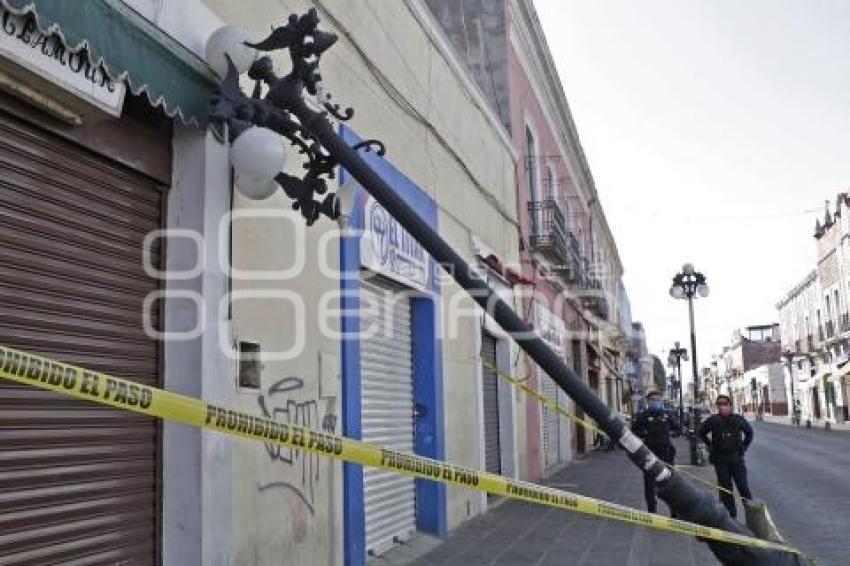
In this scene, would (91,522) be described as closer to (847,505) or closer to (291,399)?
(291,399)

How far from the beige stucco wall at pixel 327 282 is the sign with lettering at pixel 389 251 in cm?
69

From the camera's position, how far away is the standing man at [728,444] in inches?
414

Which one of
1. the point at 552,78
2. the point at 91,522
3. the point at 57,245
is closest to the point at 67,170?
the point at 57,245

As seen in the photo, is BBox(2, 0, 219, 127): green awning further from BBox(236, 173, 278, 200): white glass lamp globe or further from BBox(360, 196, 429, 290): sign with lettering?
BBox(360, 196, 429, 290): sign with lettering

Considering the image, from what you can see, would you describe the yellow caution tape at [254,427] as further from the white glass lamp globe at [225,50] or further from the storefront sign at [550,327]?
the storefront sign at [550,327]

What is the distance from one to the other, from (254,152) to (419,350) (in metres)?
5.25

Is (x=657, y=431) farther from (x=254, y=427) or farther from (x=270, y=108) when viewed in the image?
(x=254, y=427)

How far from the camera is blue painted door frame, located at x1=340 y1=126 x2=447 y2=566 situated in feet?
22.5

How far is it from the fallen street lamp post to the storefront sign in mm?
11062

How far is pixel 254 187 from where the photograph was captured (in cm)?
488

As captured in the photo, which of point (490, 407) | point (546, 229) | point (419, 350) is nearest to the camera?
point (419, 350)

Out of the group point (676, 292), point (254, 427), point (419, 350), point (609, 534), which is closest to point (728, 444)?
point (609, 534)

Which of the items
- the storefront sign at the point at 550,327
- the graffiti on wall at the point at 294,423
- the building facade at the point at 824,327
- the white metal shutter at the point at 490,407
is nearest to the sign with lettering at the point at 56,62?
the graffiti on wall at the point at 294,423

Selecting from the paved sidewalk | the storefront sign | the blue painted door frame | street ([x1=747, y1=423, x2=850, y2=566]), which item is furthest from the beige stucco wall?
the storefront sign
